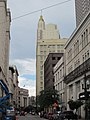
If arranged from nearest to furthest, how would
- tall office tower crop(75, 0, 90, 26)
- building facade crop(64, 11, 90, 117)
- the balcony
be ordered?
the balcony → building facade crop(64, 11, 90, 117) → tall office tower crop(75, 0, 90, 26)

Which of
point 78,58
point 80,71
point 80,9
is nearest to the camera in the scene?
point 80,71

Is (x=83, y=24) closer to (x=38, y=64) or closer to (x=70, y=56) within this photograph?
(x=70, y=56)

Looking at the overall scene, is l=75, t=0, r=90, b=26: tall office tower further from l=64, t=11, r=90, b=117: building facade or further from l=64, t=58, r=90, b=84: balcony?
l=64, t=58, r=90, b=84: balcony

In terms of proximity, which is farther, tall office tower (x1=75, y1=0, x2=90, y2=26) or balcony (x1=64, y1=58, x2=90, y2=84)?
tall office tower (x1=75, y1=0, x2=90, y2=26)

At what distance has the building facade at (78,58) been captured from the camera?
61.7 m

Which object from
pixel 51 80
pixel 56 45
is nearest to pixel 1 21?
pixel 51 80

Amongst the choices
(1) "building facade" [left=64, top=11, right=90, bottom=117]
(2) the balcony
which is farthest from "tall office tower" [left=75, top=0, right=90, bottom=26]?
(2) the balcony

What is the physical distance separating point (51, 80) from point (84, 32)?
6487 cm

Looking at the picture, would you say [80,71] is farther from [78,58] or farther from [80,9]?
[80,9]

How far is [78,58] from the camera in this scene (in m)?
70.8

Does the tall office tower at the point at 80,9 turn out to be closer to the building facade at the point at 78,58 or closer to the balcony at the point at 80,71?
the building facade at the point at 78,58

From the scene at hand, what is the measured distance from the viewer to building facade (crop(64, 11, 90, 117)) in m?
61.7

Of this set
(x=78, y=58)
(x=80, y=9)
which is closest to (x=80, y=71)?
(x=78, y=58)

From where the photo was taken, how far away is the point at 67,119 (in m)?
49.2
